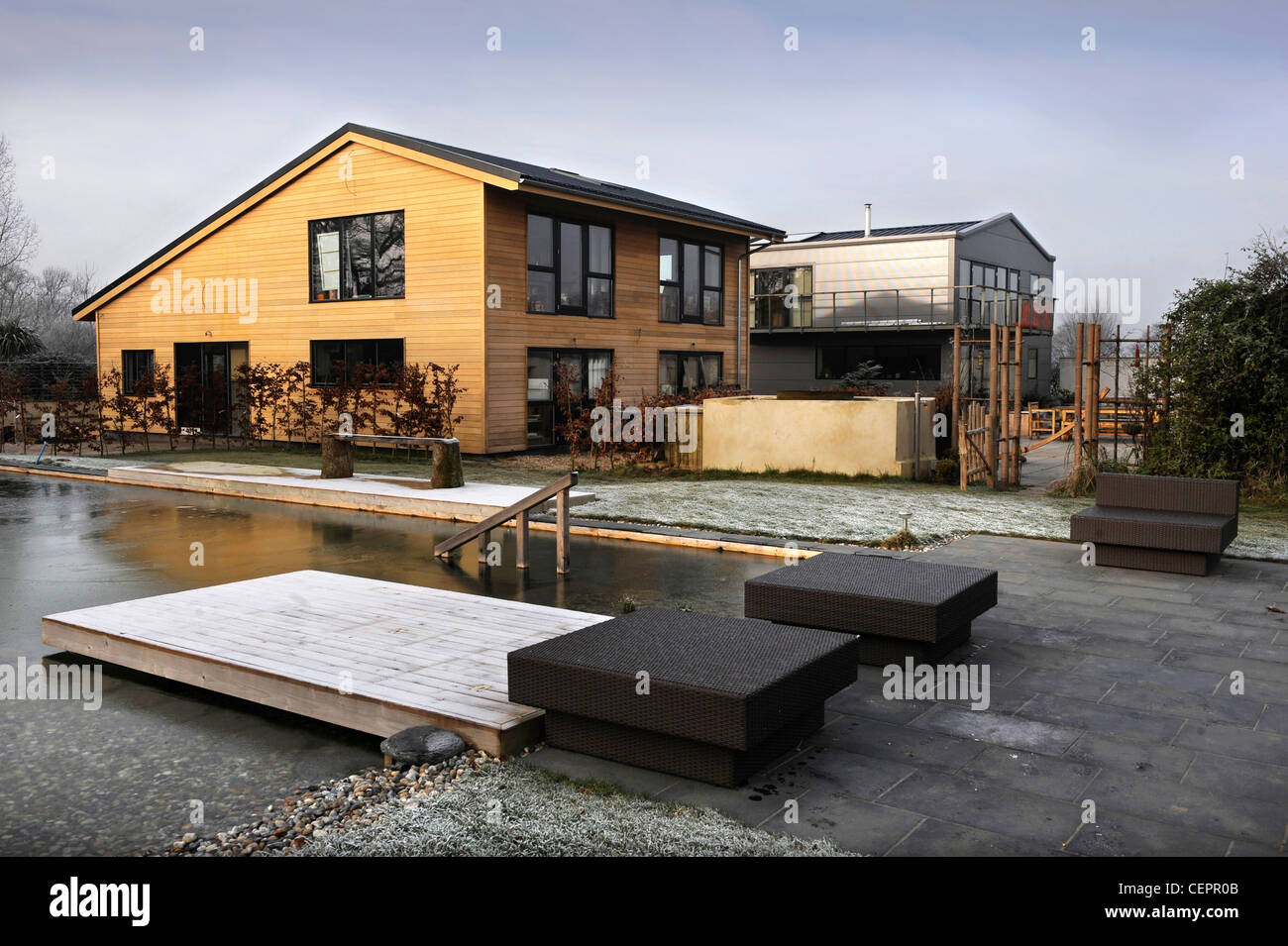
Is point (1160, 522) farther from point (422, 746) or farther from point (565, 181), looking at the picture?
point (565, 181)

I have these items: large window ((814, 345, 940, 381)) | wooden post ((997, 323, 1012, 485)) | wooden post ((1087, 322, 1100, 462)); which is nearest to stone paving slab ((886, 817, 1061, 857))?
wooden post ((1087, 322, 1100, 462))

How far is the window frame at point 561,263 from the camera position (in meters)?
19.0

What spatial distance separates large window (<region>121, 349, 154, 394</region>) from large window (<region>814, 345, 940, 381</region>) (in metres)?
18.4

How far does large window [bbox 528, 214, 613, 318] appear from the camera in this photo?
760 inches

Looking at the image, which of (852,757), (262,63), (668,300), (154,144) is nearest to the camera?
(852,757)

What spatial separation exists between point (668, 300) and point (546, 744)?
18813 millimetres

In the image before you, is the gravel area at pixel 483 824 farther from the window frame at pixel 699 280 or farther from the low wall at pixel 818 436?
the window frame at pixel 699 280

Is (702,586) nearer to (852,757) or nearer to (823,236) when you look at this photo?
(852,757)

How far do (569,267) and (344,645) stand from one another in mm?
15010

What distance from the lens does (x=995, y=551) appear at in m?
9.29

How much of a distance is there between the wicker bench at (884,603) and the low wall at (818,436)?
347 inches

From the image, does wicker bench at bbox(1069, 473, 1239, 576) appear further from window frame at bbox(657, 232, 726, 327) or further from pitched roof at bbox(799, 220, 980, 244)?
pitched roof at bbox(799, 220, 980, 244)

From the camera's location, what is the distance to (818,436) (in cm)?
1538
